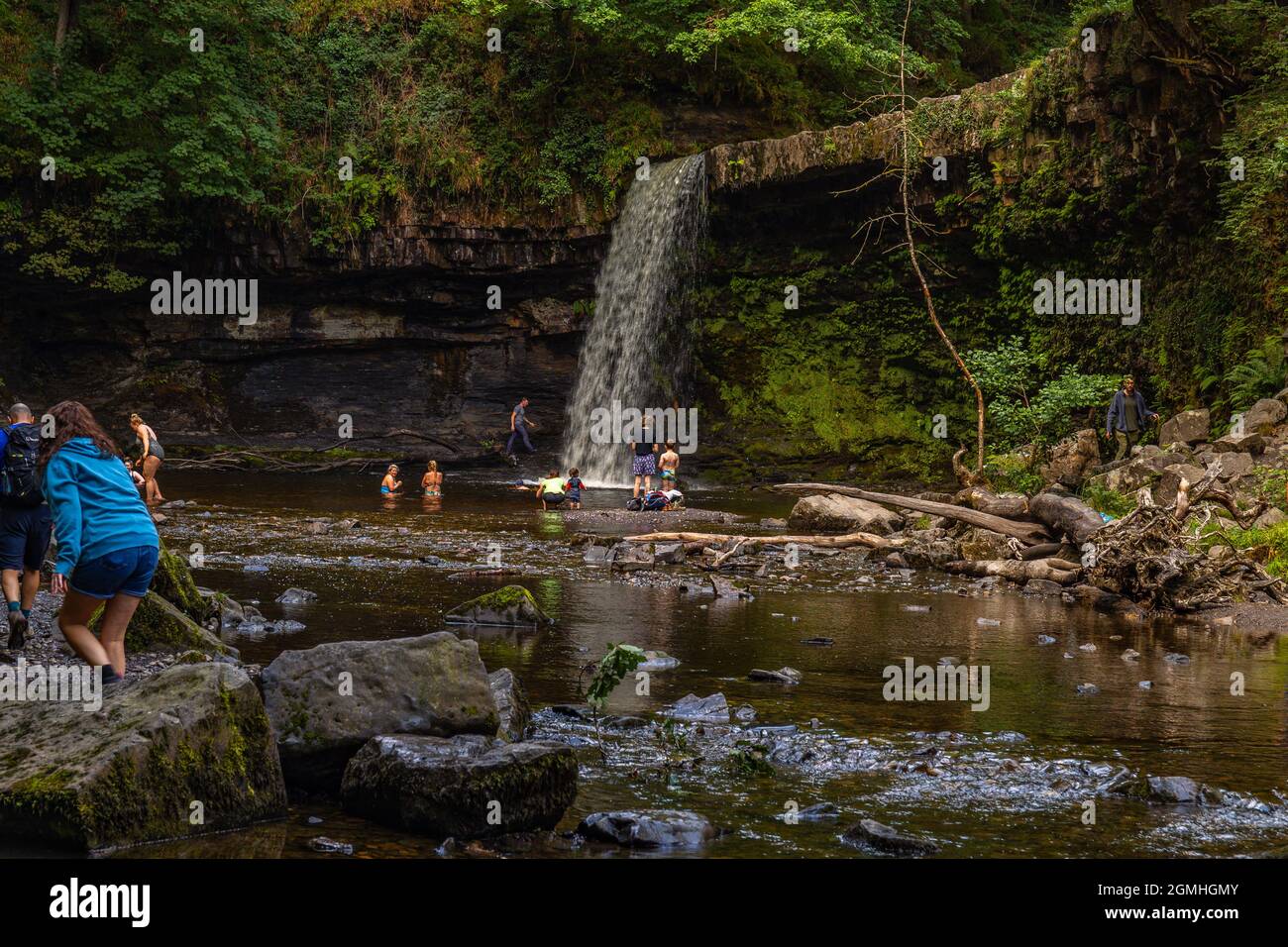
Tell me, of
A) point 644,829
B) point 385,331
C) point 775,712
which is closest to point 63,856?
point 644,829

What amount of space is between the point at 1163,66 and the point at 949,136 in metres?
5.27

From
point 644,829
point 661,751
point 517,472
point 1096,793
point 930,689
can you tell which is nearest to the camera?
point 644,829

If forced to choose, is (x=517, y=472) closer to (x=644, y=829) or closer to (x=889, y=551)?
(x=889, y=551)

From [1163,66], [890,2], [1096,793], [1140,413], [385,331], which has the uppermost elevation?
[890,2]

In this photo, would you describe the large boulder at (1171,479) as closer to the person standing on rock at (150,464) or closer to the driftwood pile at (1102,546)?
the driftwood pile at (1102,546)

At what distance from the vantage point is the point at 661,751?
6.36 meters

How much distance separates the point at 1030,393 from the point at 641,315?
9.32 meters

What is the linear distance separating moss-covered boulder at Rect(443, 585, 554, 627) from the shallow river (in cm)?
29

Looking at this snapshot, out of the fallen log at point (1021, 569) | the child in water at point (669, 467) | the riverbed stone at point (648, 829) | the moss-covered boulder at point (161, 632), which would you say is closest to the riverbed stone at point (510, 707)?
the riverbed stone at point (648, 829)

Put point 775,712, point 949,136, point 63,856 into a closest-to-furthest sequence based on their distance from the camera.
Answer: point 63,856
point 775,712
point 949,136

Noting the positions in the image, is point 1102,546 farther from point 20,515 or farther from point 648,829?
point 20,515

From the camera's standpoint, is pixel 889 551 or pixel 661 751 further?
pixel 889 551

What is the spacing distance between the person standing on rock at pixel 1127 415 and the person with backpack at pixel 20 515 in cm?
1720

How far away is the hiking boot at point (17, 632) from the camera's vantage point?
7.69m
